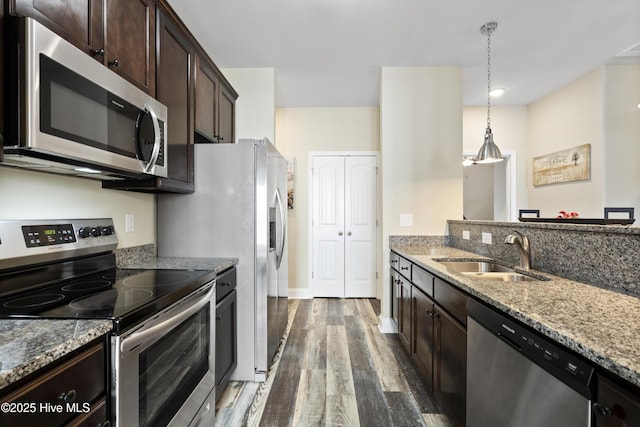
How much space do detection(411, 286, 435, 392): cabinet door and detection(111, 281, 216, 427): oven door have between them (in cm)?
130

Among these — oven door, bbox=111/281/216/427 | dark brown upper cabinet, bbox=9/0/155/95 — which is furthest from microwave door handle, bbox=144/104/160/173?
oven door, bbox=111/281/216/427

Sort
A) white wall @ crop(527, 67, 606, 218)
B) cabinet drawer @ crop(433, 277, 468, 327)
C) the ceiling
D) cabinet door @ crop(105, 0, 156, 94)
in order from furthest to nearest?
white wall @ crop(527, 67, 606, 218) < the ceiling < cabinet drawer @ crop(433, 277, 468, 327) < cabinet door @ crop(105, 0, 156, 94)

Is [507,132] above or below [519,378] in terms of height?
above

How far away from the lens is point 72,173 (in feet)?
4.50

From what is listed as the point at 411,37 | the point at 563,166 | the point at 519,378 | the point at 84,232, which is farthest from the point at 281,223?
the point at 563,166

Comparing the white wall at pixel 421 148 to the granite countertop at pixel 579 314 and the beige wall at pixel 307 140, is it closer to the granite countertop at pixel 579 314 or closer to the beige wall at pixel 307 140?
the beige wall at pixel 307 140

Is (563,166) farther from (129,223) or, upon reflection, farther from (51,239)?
(51,239)

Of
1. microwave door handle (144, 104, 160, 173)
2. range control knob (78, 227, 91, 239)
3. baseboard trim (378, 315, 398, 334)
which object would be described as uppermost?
microwave door handle (144, 104, 160, 173)

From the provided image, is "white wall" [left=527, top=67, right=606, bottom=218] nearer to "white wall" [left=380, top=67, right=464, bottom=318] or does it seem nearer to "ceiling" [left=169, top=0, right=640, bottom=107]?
"ceiling" [left=169, top=0, right=640, bottom=107]

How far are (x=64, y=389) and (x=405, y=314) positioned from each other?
2.19 metres

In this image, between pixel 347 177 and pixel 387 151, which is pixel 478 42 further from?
pixel 347 177

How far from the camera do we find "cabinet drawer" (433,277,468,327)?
1398mm

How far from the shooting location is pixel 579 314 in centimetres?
94

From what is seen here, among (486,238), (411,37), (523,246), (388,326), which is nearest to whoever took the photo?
(523,246)
